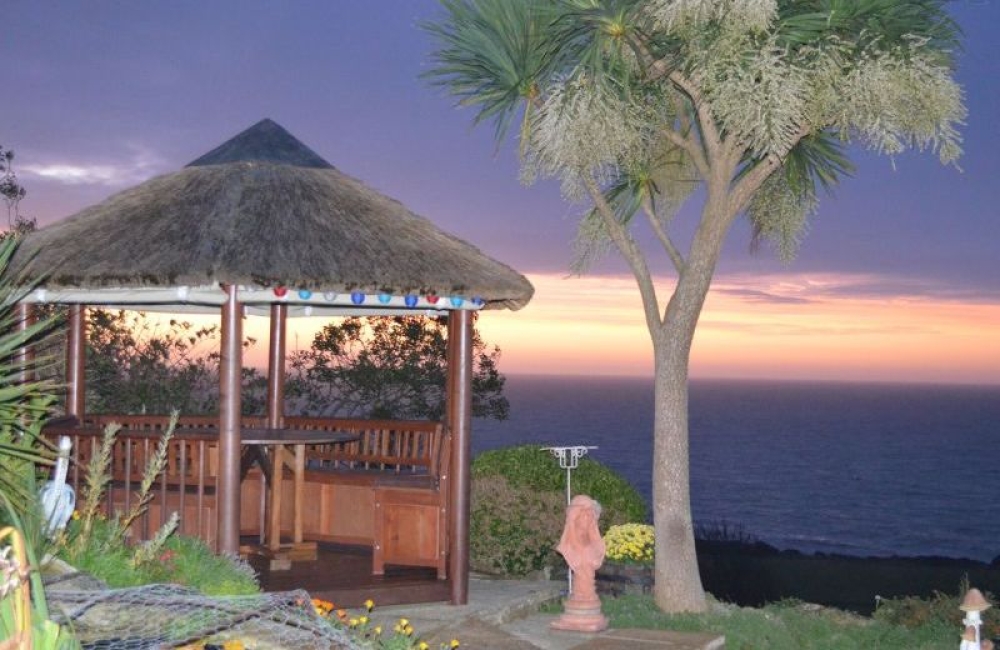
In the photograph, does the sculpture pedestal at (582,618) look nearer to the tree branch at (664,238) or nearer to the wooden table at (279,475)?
the wooden table at (279,475)

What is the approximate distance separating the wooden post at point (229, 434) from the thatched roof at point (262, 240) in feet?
0.99

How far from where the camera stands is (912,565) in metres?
22.4

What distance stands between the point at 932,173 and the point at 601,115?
18.5m

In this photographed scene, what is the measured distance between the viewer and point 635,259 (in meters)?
10.6

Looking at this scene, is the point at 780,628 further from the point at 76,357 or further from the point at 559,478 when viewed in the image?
the point at 76,357

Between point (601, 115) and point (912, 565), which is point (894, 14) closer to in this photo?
point (601, 115)

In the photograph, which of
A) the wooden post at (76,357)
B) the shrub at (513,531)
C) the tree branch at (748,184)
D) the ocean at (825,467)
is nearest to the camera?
the wooden post at (76,357)

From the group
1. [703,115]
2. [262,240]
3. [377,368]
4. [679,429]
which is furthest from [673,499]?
[377,368]

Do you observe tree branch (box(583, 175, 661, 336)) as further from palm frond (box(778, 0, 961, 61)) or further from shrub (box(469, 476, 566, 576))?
shrub (box(469, 476, 566, 576))

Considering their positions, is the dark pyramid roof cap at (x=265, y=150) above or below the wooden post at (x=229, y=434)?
Result: above

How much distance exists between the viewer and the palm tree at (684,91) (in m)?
9.72

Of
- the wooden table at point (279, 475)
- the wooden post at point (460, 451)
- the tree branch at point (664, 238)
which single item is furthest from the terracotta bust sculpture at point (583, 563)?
the tree branch at point (664, 238)

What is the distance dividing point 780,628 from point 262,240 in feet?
16.5

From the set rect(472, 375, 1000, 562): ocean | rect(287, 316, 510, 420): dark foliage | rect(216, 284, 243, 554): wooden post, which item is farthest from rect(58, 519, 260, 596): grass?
rect(472, 375, 1000, 562): ocean
